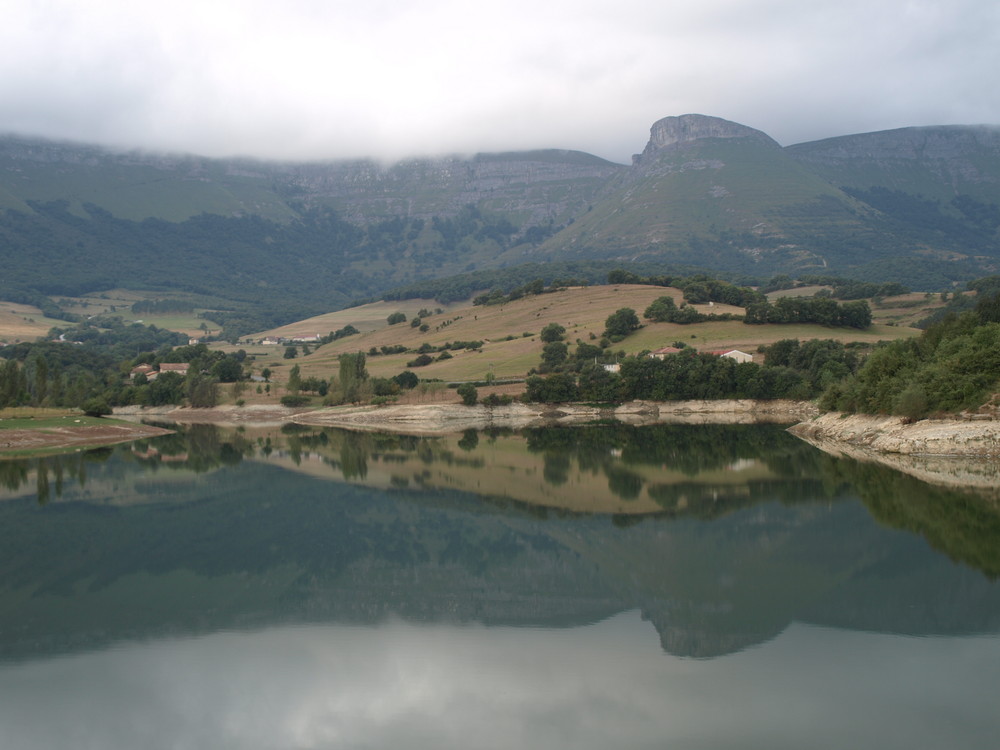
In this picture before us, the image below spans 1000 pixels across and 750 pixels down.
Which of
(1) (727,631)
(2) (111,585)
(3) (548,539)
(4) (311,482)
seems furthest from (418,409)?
(1) (727,631)

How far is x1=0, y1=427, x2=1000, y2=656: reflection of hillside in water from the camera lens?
21828mm

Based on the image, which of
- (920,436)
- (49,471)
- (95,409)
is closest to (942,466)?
(920,436)

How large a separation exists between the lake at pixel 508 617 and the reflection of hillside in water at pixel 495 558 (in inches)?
5.3

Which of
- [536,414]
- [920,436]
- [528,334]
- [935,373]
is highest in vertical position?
[528,334]

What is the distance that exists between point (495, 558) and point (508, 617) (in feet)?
24.5

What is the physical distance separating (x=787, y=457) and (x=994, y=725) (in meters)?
40.2

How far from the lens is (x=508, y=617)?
22.1m

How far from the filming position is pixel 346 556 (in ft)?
98.5

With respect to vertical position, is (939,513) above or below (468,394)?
below

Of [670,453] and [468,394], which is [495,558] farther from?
[468,394]

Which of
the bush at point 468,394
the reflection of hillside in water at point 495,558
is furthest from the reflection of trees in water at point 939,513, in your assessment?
the bush at point 468,394

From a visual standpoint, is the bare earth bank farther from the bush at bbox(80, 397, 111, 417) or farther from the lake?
the bush at bbox(80, 397, 111, 417)

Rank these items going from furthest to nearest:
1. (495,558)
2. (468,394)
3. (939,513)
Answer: (468,394)
(939,513)
(495,558)

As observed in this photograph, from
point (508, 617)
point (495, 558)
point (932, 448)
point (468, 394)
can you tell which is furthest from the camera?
point (468, 394)
